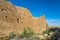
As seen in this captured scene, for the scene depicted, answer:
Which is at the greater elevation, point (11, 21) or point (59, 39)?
point (11, 21)

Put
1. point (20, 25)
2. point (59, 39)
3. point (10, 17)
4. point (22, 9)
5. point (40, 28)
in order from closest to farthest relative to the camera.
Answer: point (59, 39)
point (10, 17)
point (20, 25)
point (22, 9)
point (40, 28)

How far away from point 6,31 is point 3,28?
884mm

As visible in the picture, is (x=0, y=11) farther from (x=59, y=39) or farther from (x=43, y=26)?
(x=43, y=26)

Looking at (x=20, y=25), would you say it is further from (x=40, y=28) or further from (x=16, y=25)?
(x=40, y=28)

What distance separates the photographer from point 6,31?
30625mm

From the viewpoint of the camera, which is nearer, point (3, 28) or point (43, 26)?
point (3, 28)

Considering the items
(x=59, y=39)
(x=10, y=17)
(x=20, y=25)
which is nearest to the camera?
(x=59, y=39)

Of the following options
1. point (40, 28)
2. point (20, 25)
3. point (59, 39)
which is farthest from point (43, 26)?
point (59, 39)

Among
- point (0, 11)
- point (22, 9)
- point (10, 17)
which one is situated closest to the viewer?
point (0, 11)

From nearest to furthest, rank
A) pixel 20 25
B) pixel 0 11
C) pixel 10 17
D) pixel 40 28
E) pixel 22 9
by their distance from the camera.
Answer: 1. pixel 0 11
2. pixel 10 17
3. pixel 20 25
4. pixel 22 9
5. pixel 40 28

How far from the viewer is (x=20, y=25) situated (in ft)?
118

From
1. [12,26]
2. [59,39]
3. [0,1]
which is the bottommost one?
[59,39]

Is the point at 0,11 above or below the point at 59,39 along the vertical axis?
above

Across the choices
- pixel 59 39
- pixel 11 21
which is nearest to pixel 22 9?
pixel 11 21
